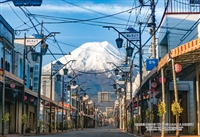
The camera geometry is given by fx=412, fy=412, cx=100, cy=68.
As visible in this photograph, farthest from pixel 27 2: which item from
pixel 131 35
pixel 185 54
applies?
pixel 131 35

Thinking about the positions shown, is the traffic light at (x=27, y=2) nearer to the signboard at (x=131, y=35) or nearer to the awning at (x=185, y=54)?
the awning at (x=185, y=54)

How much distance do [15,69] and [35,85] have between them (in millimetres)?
12583

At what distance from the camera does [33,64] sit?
66.6 meters

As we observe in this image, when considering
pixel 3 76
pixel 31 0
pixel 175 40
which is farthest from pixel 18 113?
pixel 31 0

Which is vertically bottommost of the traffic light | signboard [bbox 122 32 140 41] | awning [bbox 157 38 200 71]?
awning [bbox 157 38 200 71]

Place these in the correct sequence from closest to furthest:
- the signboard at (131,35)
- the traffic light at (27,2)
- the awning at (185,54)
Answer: the traffic light at (27,2) → the awning at (185,54) → the signboard at (131,35)

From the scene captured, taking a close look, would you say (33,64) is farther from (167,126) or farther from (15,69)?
(167,126)

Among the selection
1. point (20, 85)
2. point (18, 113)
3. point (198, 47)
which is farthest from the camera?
point (18, 113)

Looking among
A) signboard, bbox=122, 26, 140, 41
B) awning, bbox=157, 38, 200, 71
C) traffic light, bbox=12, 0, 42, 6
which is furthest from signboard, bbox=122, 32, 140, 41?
traffic light, bbox=12, 0, 42, 6

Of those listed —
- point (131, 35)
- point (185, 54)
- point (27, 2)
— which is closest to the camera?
point (27, 2)

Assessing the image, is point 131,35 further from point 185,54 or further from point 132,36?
point 185,54

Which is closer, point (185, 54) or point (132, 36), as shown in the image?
point (185, 54)

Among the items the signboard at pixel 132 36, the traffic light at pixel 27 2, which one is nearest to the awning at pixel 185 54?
the signboard at pixel 132 36

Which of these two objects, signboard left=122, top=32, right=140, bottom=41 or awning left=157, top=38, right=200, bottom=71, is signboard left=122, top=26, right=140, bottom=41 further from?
awning left=157, top=38, right=200, bottom=71
